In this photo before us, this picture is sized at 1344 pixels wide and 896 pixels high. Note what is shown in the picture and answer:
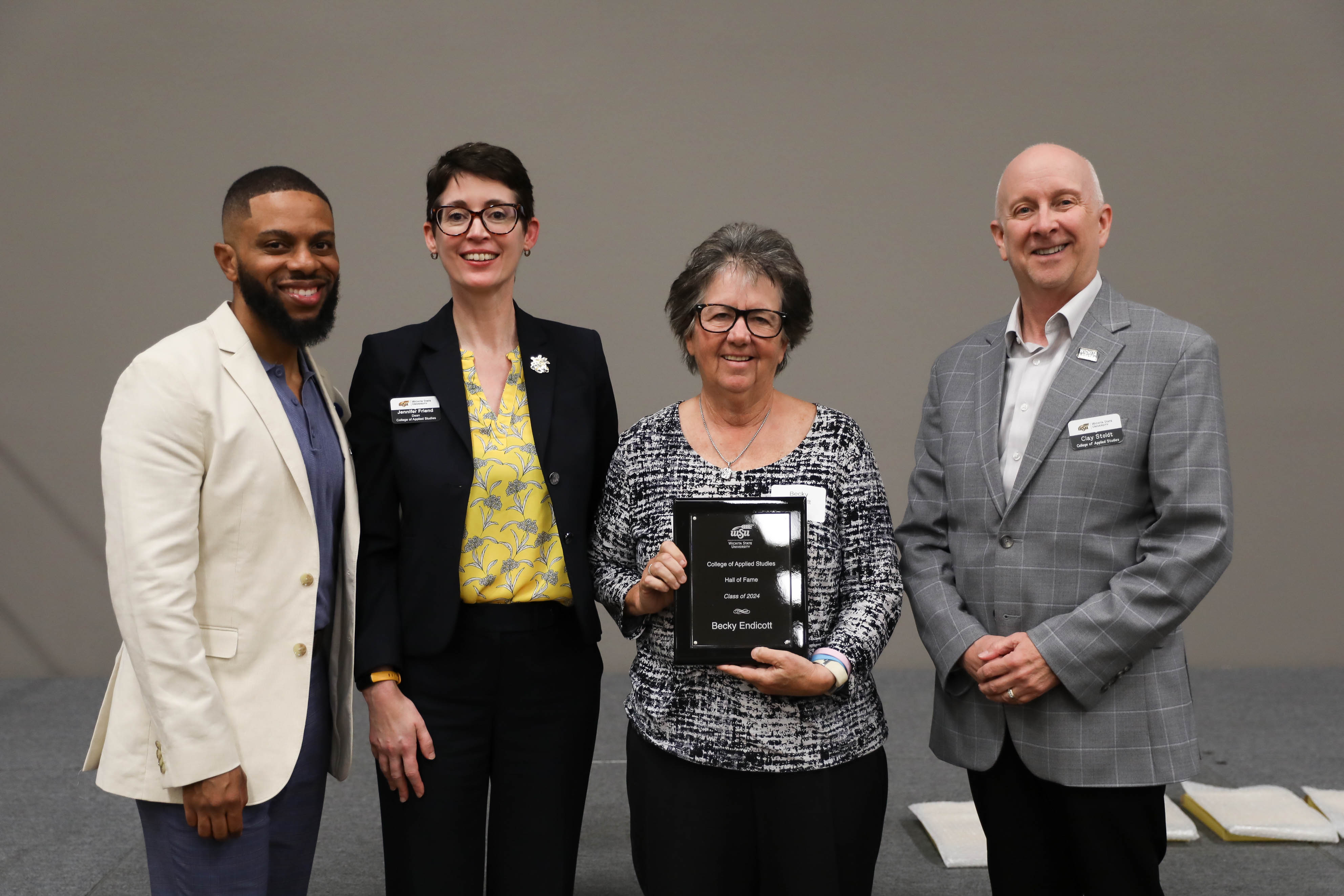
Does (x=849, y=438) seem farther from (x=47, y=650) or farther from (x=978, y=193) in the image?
(x=47, y=650)

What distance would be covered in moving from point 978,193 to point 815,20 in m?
1.27

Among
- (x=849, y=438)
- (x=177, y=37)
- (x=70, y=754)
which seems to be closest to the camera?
(x=849, y=438)

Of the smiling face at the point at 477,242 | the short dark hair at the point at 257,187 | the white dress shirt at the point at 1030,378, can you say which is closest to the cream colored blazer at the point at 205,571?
the short dark hair at the point at 257,187

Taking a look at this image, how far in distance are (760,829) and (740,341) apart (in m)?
0.94

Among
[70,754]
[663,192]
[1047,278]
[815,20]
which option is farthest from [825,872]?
[815,20]

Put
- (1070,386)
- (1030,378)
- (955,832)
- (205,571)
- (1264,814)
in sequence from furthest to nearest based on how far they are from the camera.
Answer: (1264,814), (955,832), (1030,378), (1070,386), (205,571)

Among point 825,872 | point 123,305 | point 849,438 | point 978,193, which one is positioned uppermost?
point 978,193

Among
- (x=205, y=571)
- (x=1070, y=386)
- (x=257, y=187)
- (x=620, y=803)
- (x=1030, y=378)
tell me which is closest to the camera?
(x=205, y=571)

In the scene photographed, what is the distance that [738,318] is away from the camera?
6.93 ft

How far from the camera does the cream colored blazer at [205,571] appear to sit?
1.84 m

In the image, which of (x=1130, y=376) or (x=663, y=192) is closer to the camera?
(x=1130, y=376)

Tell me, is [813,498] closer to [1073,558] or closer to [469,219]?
[1073,558]

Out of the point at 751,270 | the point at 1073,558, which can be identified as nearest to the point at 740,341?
the point at 751,270

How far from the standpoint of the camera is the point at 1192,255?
5785mm
